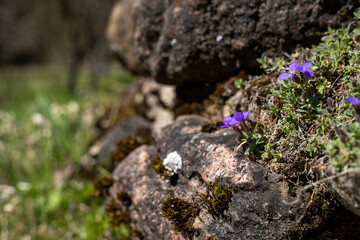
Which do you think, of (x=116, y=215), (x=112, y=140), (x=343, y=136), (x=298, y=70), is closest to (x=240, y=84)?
(x=298, y=70)

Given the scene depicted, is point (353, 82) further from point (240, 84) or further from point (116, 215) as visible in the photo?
point (116, 215)

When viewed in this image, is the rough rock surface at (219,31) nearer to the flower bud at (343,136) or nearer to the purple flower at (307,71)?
the purple flower at (307,71)

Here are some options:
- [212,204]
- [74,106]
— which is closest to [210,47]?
[212,204]

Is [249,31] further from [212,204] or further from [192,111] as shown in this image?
[212,204]

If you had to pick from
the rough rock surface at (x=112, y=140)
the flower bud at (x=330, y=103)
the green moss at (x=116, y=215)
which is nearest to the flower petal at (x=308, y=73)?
the flower bud at (x=330, y=103)

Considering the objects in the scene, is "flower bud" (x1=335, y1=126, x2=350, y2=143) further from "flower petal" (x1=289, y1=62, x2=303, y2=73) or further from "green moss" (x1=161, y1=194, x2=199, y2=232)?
"green moss" (x1=161, y1=194, x2=199, y2=232)
